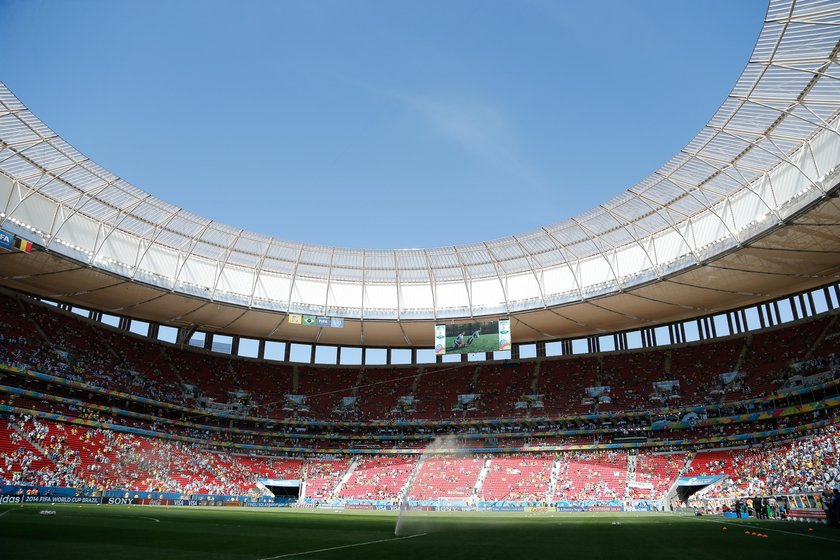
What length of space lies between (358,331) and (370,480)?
574 inches

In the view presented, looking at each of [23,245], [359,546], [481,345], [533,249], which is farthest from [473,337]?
[359,546]

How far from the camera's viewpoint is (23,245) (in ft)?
111

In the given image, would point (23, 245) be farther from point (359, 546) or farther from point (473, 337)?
point (359, 546)

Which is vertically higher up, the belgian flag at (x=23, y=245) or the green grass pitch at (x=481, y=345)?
the belgian flag at (x=23, y=245)

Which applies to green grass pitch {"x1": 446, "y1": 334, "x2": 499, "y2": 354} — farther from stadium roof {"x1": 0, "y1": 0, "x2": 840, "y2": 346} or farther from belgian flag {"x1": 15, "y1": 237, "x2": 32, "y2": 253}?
belgian flag {"x1": 15, "y1": 237, "x2": 32, "y2": 253}

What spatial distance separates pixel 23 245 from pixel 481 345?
108 feet

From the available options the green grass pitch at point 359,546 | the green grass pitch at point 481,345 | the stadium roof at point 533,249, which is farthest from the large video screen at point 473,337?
the green grass pitch at point 359,546

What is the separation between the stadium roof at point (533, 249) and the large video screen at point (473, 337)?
3.38m

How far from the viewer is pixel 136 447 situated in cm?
4478

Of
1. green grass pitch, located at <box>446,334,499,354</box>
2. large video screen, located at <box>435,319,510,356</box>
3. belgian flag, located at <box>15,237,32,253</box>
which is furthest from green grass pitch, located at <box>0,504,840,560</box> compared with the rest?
green grass pitch, located at <box>446,334,499,354</box>

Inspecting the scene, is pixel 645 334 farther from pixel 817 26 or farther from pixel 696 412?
pixel 817 26

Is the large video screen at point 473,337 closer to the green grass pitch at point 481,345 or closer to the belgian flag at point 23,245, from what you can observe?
the green grass pitch at point 481,345

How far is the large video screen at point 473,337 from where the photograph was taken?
1753 inches

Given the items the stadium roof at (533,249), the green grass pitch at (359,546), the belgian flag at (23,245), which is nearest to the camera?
the green grass pitch at (359,546)
